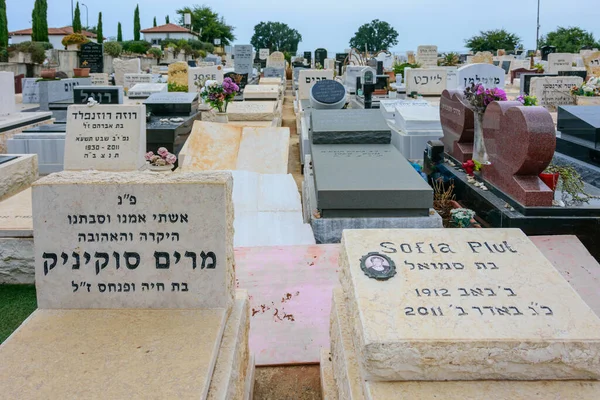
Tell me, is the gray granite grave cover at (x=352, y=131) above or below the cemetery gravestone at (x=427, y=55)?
below

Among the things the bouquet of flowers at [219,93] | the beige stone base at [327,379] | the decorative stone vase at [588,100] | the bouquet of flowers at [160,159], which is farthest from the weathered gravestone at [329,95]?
the beige stone base at [327,379]

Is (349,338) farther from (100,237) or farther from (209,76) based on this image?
(209,76)

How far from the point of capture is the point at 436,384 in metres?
2.01

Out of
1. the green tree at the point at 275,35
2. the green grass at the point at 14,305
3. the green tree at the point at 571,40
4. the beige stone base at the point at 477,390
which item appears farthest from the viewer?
the green tree at the point at 275,35

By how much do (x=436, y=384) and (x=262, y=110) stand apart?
9674 mm

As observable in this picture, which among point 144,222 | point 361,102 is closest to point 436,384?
point 144,222

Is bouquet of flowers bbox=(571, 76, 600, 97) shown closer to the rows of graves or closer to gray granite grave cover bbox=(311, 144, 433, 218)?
gray granite grave cover bbox=(311, 144, 433, 218)

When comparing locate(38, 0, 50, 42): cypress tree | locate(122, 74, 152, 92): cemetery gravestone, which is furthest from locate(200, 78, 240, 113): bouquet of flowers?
locate(38, 0, 50, 42): cypress tree

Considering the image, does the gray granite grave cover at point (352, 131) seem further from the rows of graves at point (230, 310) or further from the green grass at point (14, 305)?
the green grass at point (14, 305)

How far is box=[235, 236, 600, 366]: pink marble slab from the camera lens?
3.30m

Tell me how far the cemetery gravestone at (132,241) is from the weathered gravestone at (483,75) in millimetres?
10580

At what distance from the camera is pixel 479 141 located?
6.32 meters

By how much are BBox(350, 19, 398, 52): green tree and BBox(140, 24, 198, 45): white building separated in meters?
25.1

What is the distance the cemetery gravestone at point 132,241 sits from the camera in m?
2.50
